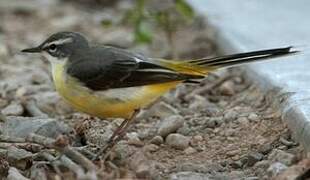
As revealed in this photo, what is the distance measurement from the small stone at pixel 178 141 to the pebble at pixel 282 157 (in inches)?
27.7

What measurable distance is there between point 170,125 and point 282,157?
1.20 metres

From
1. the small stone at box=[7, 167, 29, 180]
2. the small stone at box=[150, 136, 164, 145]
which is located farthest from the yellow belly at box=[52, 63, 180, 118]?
the small stone at box=[7, 167, 29, 180]

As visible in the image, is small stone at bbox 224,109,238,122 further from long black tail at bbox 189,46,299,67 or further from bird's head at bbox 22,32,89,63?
bird's head at bbox 22,32,89,63

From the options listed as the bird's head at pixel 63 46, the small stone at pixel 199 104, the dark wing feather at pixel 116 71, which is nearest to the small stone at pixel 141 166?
the dark wing feather at pixel 116 71

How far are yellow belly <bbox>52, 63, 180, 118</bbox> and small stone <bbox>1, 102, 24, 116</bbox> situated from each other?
1.00 m

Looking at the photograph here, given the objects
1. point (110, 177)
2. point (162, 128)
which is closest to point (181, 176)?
point (110, 177)

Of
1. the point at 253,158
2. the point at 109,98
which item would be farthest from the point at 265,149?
the point at 109,98

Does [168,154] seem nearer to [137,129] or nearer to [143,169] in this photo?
[137,129]

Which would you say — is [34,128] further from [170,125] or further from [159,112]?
[159,112]

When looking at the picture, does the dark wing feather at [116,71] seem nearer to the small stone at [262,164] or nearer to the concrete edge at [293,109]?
the concrete edge at [293,109]

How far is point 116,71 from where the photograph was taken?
5.45 meters

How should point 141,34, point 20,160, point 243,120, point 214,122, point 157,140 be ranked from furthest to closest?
point 141,34 → point 214,122 → point 243,120 → point 157,140 → point 20,160

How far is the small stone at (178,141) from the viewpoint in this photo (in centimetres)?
553

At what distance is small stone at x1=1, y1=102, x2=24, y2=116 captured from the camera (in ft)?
20.8
